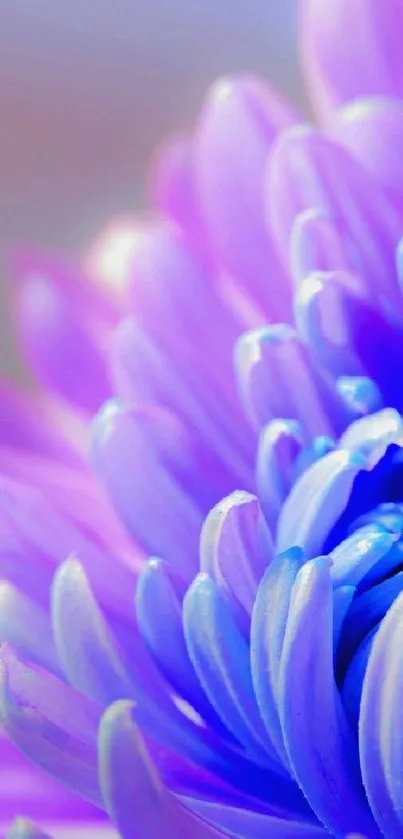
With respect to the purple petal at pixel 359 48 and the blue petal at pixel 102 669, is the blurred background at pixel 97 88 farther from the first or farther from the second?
the blue petal at pixel 102 669

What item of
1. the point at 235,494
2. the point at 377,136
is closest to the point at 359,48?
the point at 377,136

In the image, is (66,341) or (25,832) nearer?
(25,832)

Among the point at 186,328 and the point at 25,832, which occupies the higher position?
the point at 186,328

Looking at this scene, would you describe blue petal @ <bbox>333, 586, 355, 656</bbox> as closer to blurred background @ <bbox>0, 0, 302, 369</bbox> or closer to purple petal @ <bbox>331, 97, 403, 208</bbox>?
purple petal @ <bbox>331, 97, 403, 208</bbox>

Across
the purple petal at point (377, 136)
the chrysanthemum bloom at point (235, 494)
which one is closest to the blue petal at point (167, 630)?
the chrysanthemum bloom at point (235, 494)

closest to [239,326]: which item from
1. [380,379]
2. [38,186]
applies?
[380,379]

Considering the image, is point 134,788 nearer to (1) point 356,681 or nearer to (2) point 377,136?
(1) point 356,681

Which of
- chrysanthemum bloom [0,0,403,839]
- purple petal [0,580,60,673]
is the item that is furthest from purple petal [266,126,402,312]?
purple petal [0,580,60,673]

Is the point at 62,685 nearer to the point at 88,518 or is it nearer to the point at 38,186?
the point at 88,518
